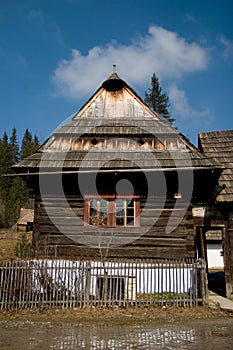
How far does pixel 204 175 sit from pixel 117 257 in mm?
3759

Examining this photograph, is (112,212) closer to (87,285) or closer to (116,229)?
(116,229)

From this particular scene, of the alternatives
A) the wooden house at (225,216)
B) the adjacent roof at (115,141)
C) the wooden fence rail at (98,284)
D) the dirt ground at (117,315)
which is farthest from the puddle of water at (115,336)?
the adjacent roof at (115,141)

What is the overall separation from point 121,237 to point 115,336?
13.2 feet

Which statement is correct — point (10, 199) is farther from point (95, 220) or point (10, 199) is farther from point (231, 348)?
point (231, 348)

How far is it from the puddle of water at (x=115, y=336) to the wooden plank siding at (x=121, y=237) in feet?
9.57

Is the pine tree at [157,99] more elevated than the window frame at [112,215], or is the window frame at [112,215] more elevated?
the pine tree at [157,99]

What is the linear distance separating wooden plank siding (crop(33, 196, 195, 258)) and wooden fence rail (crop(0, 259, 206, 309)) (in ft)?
2.93

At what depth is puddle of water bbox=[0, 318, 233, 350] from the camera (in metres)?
5.77

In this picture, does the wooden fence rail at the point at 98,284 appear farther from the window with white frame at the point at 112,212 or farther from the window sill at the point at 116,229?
the window with white frame at the point at 112,212

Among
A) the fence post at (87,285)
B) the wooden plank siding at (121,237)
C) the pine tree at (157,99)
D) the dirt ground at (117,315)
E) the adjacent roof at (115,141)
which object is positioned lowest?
the dirt ground at (117,315)

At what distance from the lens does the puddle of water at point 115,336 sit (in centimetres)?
577

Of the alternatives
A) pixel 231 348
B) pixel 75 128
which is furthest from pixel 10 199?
pixel 231 348

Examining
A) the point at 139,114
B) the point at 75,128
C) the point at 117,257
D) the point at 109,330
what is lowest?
the point at 109,330

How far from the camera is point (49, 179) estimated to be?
35.5ft
